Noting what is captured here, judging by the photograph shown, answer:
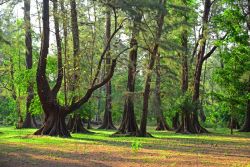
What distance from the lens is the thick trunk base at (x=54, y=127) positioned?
76.1 feet

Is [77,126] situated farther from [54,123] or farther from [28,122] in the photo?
[28,122]

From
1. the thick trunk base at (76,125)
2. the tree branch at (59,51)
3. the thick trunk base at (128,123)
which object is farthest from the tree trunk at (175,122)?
the tree branch at (59,51)

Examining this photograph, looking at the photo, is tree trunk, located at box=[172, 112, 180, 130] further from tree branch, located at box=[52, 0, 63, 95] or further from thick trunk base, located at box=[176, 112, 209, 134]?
tree branch, located at box=[52, 0, 63, 95]

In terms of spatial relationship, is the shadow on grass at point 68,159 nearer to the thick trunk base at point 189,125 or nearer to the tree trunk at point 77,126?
the tree trunk at point 77,126

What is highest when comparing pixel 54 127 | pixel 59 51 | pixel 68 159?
pixel 59 51

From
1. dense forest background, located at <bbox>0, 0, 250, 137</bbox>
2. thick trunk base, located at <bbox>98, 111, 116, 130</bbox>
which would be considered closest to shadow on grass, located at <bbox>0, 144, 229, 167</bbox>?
dense forest background, located at <bbox>0, 0, 250, 137</bbox>

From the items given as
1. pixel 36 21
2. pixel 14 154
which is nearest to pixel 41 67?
pixel 36 21

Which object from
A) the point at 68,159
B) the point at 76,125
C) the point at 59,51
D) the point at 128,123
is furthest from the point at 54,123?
the point at 68,159

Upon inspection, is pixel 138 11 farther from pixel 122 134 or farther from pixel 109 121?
pixel 109 121

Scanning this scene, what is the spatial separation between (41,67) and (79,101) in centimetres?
283

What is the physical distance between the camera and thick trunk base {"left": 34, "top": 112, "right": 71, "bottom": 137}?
2320 centimetres

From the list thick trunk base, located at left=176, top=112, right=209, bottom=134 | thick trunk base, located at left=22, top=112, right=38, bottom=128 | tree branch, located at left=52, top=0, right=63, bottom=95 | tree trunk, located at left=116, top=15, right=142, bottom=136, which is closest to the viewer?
tree branch, located at left=52, top=0, right=63, bottom=95

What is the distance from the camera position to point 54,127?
23375 mm

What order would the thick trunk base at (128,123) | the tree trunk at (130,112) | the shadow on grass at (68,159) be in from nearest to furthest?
the shadow on grass at (68,159)
the tree trunk at (130,112)
the thick trunk base at (128,123)
